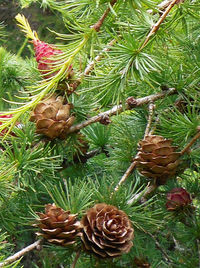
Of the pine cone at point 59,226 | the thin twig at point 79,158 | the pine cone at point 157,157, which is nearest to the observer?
the pine cone at point 59,226

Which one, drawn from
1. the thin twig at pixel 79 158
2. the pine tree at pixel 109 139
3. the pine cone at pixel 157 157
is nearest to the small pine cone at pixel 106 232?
the pine tree at pixel 109 139

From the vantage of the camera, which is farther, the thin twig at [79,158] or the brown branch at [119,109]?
the thin twig at [79,158]

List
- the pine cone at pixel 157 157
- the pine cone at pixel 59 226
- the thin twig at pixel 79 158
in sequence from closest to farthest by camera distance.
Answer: the pine cone at pixel 59 226
the pine cone at pixel 157 157
the thin twig at pixel 79 158

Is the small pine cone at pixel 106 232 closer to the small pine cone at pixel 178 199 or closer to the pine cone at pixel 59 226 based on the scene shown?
the pine cone at pixel 59 226

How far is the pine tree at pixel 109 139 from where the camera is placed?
0.66 metres

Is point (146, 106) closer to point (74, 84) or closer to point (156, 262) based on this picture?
point (74, 84)

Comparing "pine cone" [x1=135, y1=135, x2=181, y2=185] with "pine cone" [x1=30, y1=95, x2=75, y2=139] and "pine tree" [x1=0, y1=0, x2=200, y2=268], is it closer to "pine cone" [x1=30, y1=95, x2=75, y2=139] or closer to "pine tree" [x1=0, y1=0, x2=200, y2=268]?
"pine tree" [x1=0, y1=0, x2=200, y2=268]

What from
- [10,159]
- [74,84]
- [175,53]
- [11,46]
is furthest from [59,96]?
[11,46]

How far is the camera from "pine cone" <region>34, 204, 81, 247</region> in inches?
25.2

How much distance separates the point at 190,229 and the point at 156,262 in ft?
0.36

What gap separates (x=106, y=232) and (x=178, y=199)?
0.20 meters

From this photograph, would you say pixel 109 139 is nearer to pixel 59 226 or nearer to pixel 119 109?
pixel 119 109

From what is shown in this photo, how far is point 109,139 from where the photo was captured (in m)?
0.97

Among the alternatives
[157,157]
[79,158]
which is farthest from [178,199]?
[79,158]
